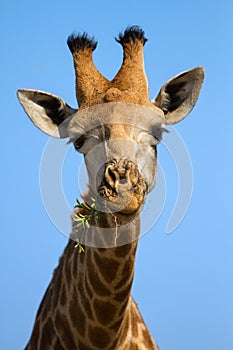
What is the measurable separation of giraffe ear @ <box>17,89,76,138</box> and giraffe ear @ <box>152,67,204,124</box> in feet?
3.25

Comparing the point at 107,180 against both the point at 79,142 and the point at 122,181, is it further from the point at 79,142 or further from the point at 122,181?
the point at 79,142

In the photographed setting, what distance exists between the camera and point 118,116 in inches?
280

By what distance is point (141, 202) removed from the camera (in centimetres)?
645

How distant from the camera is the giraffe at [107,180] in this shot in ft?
22.3

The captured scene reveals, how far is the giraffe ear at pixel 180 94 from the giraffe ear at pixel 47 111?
99 cm

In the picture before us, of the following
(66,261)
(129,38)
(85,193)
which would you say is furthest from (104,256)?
(129,38)

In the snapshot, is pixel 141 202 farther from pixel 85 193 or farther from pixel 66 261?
pixel 66 261

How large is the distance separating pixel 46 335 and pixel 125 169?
261 cm

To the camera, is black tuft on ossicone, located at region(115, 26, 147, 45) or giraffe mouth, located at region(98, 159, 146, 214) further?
black tuft on ossicone, located at region(115, 26, 147, 45)

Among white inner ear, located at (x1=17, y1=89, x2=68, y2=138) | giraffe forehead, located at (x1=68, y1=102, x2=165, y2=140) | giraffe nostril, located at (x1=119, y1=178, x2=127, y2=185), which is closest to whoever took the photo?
giraffe nostril, located at (x1=119, y1=178, x2=127, y2=185)

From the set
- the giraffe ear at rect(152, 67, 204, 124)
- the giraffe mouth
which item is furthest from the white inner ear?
the giraffe mouth

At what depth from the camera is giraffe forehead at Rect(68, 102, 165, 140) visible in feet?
23.2

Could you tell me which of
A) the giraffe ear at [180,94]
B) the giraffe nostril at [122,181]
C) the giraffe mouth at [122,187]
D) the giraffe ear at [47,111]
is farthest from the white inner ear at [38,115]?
the giraffe nostril at [122,181]

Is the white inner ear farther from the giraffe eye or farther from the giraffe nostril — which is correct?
the giraffe nostril
